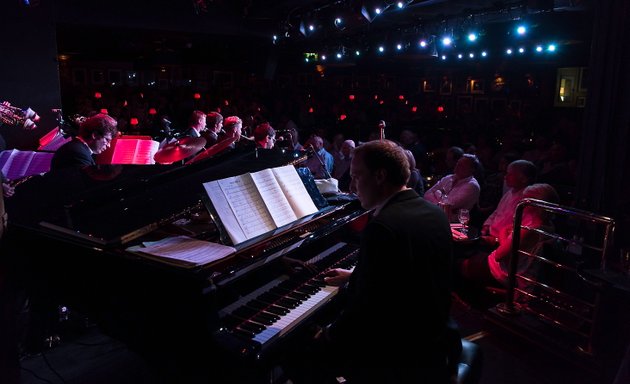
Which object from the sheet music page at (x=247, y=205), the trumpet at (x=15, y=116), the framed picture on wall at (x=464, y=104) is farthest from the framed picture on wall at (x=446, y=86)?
the sheet music page at (x=247, y=205)

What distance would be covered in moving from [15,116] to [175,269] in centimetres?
459

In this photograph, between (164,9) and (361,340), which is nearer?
(361,340)

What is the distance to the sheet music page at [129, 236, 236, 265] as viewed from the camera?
206 centimetres

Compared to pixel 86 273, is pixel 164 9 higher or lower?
higher

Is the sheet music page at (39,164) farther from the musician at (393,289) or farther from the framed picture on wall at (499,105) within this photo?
the framed picture on wall at (499,105)

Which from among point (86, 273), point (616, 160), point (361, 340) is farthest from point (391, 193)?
point (616, 160)

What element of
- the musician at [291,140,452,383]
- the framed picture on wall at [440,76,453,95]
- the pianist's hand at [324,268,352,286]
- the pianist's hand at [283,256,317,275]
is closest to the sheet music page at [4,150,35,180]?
the pianist's hand at [283,256,317,275]

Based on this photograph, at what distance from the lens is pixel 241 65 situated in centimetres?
1681

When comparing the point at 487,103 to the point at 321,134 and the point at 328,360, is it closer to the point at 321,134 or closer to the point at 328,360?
the point at 321,134

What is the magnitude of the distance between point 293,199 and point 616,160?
2.99m

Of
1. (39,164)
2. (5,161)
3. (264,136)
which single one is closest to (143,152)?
(39,164)

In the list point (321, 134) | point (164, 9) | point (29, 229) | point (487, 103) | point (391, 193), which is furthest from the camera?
point (487, 103)

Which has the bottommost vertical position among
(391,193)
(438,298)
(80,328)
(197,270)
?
(80,328)

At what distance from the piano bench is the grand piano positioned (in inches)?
28.2
